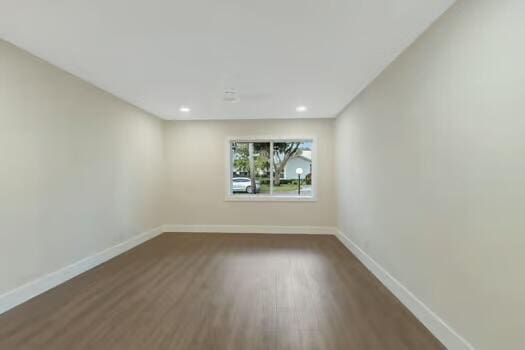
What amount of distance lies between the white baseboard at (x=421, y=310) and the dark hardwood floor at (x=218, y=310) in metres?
0.07

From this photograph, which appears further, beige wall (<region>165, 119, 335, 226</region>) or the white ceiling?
beige wall (<region>165, 119, 335, 226</region>)

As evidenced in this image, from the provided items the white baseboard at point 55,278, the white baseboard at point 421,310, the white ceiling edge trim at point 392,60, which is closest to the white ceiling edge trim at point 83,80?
the white baseboard at point 55,278

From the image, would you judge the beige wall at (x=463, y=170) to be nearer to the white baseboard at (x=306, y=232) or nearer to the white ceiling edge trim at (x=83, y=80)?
the white baseboard at (x=306, y=232)

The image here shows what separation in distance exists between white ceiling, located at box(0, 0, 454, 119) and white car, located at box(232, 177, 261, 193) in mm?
2472

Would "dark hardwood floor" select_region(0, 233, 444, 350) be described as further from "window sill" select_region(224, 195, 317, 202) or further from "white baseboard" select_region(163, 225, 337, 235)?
"window sill" select_region(224, 195, 317, 202)

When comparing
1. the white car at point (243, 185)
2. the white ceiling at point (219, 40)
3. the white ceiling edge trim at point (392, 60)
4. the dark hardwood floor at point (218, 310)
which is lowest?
the dark hardwood floor at point (218, 310)

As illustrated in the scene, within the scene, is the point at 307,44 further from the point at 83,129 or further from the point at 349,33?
the point at 83,129

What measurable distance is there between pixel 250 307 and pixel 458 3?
116 inches

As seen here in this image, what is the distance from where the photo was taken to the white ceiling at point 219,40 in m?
1.93

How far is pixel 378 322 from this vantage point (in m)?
2.27

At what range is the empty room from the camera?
164 cm

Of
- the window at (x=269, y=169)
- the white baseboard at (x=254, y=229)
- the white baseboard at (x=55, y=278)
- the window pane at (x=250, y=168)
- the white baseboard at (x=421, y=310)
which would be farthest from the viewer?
the window pane at (x=250, y=168)

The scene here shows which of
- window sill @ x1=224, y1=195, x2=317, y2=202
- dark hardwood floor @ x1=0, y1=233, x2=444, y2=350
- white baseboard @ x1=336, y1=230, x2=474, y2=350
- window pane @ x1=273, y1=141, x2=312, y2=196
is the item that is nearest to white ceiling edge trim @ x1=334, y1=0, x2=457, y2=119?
window pane @ x1=273, y1=141, x2=312, y2=196

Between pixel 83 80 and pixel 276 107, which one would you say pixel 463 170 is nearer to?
pixel 276 107
